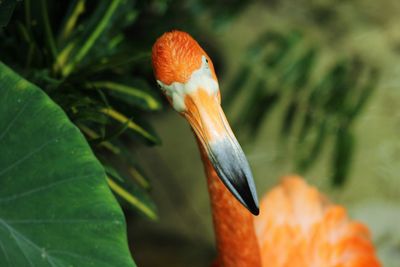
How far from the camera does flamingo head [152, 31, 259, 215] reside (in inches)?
56.7

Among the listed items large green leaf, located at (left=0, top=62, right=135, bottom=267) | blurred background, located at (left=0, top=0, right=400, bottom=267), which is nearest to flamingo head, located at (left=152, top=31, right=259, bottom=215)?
blurred background, located at (left=0, top=0, right=400, bottom=267)

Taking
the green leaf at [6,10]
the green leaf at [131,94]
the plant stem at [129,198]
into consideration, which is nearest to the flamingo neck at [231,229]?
the plant stem at [129,198]

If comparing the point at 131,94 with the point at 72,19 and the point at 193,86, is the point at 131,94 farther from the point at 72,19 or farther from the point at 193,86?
the point at 193,86

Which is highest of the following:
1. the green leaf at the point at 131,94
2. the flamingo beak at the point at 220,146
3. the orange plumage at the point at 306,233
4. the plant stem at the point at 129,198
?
the flamingo beak at the point at 220,146

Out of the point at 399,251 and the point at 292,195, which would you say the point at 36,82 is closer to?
the point at 292,195

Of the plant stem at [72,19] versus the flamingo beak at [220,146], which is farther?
the plant stem at [72,19]

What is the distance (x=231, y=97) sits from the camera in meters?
2.53

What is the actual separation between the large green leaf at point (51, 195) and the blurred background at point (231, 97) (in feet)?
0.80

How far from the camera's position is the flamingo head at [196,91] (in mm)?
1441

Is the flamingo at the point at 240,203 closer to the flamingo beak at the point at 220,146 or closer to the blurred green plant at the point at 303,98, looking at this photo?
the flamingo beak at the point at 220,146

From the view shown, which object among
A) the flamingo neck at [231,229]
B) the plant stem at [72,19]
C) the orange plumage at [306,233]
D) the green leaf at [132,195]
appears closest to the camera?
the flamingo neck at [231,229]

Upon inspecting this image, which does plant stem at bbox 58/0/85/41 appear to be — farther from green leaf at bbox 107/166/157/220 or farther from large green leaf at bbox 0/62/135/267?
large green leaf at bbox 0/62/135/267

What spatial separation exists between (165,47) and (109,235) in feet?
1.35

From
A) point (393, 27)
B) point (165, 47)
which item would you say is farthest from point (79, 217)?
point (393, 27)
